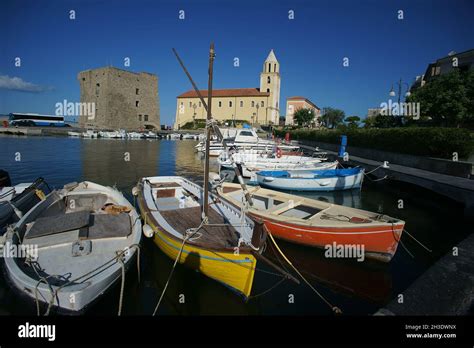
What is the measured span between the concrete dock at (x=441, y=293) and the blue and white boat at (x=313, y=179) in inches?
409

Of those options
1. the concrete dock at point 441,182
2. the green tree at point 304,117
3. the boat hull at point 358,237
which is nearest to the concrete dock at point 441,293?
the boat hull at point 358,237

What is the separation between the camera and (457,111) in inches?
963

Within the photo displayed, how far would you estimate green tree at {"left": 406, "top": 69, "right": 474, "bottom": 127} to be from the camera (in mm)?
24219

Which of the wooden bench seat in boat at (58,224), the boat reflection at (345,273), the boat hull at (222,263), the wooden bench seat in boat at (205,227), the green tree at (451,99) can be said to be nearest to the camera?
the boat hull at (222,263)

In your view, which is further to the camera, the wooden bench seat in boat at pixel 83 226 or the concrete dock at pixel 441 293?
the wooden bench seat in boat at pixel 83 226

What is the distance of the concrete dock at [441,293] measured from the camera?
3824mm

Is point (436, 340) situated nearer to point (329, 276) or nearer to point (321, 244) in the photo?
point (329, 276)

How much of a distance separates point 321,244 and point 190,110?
95697mm

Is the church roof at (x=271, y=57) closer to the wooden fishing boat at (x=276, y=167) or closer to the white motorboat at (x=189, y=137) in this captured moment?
the white motorboat at (x=189, y=137)

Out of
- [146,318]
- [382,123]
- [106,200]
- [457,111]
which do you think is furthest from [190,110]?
[146,318]

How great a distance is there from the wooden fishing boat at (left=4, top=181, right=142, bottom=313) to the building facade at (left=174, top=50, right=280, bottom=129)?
8061cm

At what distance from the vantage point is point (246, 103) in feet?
298

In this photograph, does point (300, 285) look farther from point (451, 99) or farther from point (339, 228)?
point (451, 99)

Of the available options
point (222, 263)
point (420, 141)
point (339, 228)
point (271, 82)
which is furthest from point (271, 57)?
point (222, 263)
